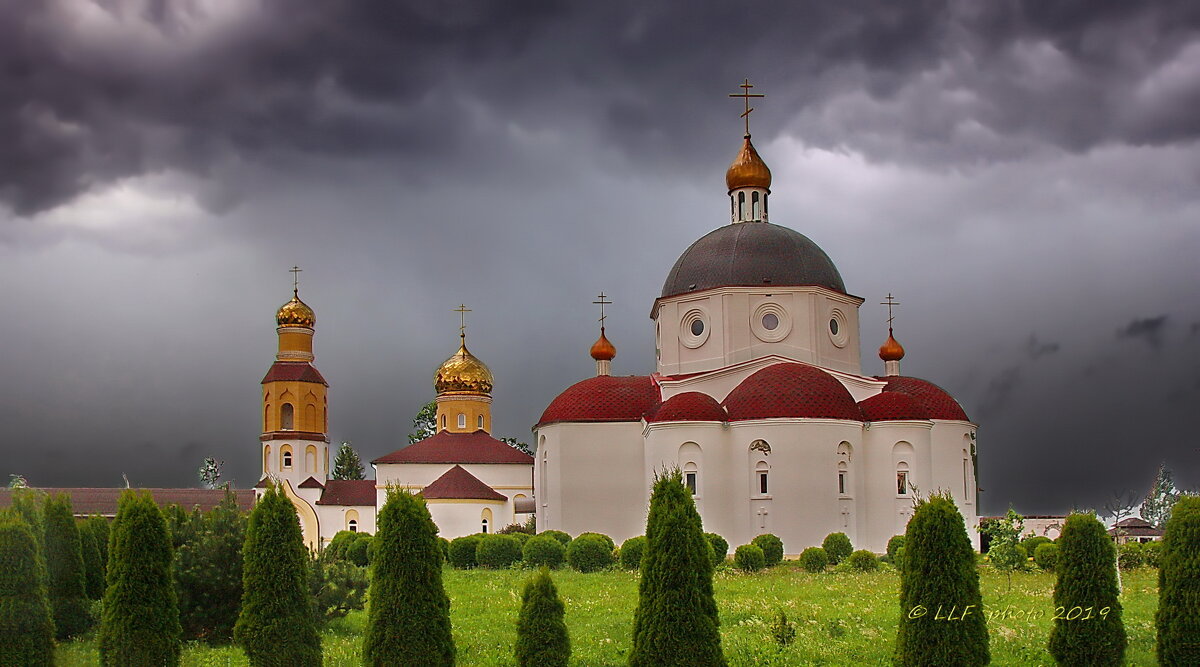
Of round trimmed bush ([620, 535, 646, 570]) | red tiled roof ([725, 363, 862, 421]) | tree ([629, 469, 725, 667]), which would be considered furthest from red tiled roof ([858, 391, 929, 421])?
tree ([629, 469, 725, 667])

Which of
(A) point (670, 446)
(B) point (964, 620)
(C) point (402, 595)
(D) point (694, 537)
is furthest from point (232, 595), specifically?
(A) point (670, 446)

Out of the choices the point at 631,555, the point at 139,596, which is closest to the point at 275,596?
the point at 139,596

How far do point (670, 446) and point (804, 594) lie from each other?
1354 centimetres

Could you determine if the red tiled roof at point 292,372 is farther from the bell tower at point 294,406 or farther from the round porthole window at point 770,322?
the round porthole window at point 770,322

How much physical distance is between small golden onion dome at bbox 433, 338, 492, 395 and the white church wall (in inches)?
780

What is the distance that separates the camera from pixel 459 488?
160 feet

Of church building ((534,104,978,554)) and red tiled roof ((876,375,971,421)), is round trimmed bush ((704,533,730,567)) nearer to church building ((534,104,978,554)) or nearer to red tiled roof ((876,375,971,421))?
church building ((534,104,978,554))

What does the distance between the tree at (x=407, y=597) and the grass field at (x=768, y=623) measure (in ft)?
5.60

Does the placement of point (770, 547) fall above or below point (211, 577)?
below

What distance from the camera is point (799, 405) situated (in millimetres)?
34094

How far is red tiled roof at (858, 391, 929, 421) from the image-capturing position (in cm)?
3575

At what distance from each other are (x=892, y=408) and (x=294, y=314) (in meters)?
31.3

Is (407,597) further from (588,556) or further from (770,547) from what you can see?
(770,547)

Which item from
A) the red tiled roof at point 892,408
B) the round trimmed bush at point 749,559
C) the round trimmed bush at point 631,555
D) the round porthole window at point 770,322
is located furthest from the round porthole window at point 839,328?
the round trimmed bush at point 631,555
